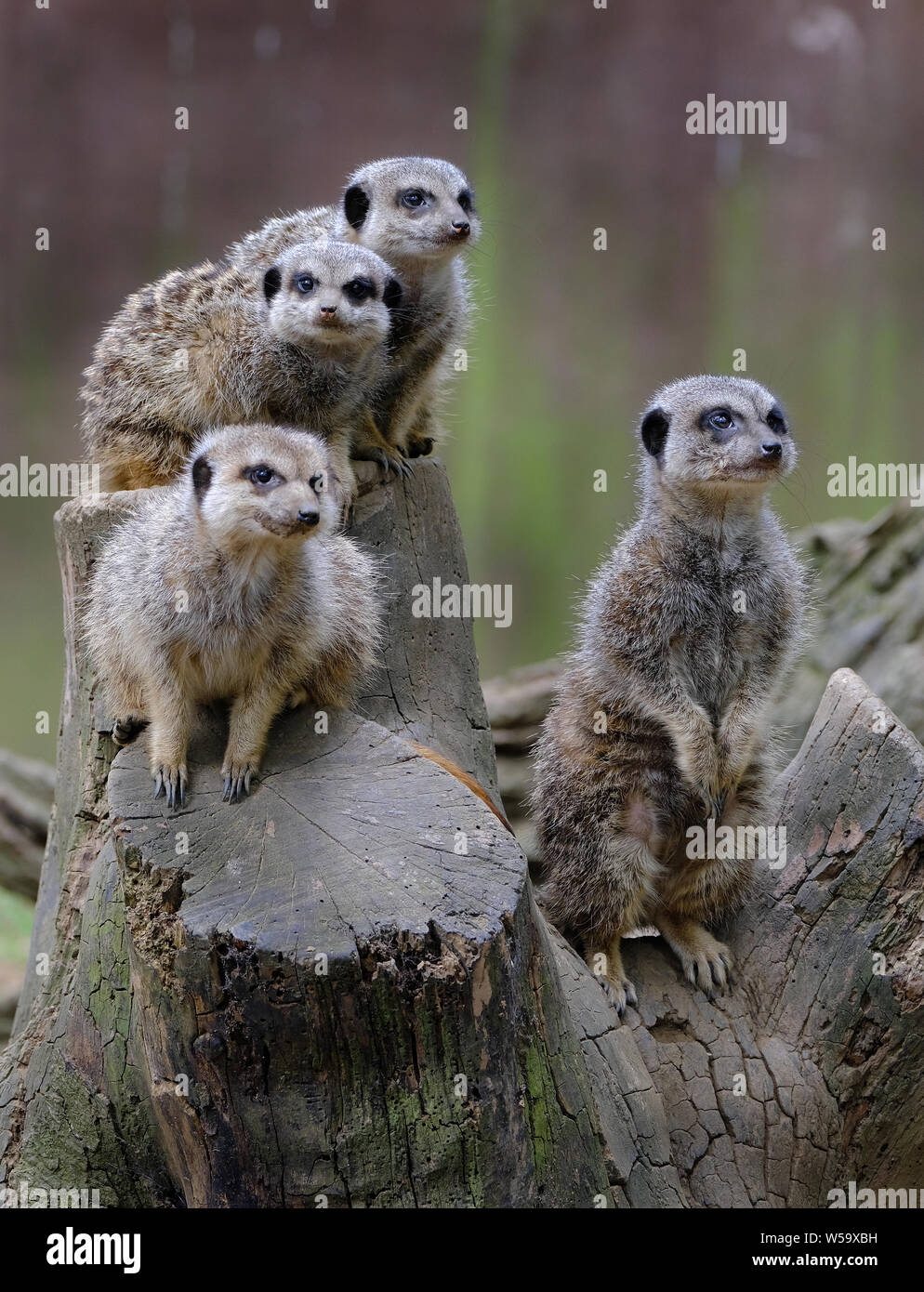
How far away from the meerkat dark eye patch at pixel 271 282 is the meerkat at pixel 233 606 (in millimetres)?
713

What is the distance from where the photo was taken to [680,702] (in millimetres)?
3174

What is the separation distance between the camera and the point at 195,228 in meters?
6.24

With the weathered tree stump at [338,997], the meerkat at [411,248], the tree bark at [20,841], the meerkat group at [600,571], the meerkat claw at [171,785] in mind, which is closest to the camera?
the weathered tree stump at [338,997]

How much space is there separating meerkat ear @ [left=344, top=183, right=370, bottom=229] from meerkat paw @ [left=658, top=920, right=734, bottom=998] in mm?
2209

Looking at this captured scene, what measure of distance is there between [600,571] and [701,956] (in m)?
1.10

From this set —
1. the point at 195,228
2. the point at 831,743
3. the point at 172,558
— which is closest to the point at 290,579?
the point at 172,558

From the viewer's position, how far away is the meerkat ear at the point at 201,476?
253 centimetres
